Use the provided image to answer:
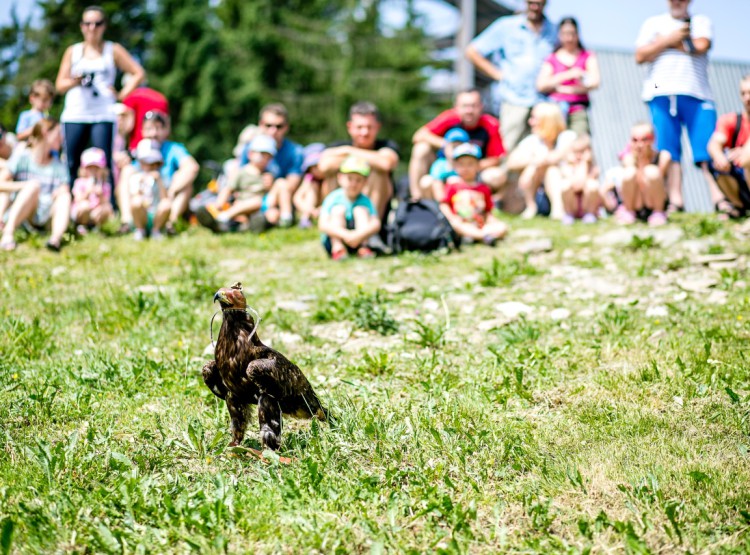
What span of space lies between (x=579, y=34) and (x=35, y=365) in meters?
7.00

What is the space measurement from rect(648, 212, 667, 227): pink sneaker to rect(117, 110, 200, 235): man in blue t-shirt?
15.7 ft

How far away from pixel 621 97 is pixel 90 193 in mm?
10295

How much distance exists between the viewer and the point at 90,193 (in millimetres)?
8617

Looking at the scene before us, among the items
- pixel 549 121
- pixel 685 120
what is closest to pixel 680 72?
pixel 685 120

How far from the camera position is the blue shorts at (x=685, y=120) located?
762 centimetres

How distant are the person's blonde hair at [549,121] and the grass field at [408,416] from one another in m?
2.76

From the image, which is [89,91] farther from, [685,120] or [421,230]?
[685,120]

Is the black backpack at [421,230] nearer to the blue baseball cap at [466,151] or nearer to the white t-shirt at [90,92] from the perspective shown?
the blue baseball cap at [466,151]

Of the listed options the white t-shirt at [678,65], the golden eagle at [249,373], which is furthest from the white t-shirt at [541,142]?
the golden eagle at [249,373]

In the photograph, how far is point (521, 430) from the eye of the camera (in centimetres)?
339

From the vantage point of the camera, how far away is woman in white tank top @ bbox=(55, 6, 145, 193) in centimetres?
853

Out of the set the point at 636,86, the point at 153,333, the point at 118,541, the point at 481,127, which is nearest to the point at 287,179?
the point at 481,127

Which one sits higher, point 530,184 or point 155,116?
point 155,116

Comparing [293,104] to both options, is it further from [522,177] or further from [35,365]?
[35,365]
